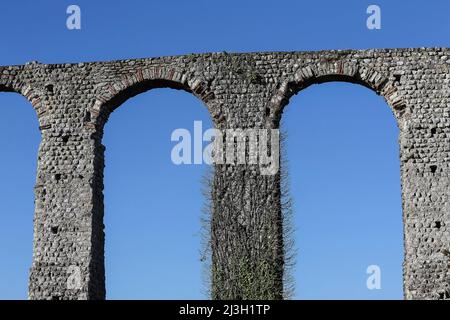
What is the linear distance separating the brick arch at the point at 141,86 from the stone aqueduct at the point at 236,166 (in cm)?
2

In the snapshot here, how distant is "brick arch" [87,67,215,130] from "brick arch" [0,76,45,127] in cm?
100

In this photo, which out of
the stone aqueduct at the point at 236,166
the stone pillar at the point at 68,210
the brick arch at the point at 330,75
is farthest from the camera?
the brick arch at the point at 330,75

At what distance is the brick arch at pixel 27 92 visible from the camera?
63.0ft

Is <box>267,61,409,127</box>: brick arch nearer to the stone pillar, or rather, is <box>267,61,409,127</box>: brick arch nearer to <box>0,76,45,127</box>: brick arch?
the stone pillar

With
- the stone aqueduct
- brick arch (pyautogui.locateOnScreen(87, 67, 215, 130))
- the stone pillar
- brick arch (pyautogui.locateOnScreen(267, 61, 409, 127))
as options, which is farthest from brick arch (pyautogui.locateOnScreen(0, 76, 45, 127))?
brick arch (pyautogui.locateOnScreen(267, 61, 409, 127))

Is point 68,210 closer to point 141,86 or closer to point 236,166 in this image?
point 141,86

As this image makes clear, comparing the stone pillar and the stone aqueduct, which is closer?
the stone aqueduct

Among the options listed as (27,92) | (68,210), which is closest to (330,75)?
(68,210)

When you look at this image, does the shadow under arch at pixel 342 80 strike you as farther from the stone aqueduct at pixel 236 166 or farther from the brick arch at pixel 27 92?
the brick arch at pixel 27 92

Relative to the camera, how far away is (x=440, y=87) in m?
18.3

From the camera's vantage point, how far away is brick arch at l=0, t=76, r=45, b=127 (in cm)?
1919

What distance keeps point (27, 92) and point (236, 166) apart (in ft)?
14.6

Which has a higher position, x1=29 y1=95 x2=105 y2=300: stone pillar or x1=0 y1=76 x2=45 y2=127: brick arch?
x1=0 y1=76 x2=45 y2=127: brick arch

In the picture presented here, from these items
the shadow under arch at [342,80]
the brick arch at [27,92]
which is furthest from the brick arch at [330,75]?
the brick arch at [27,92]
